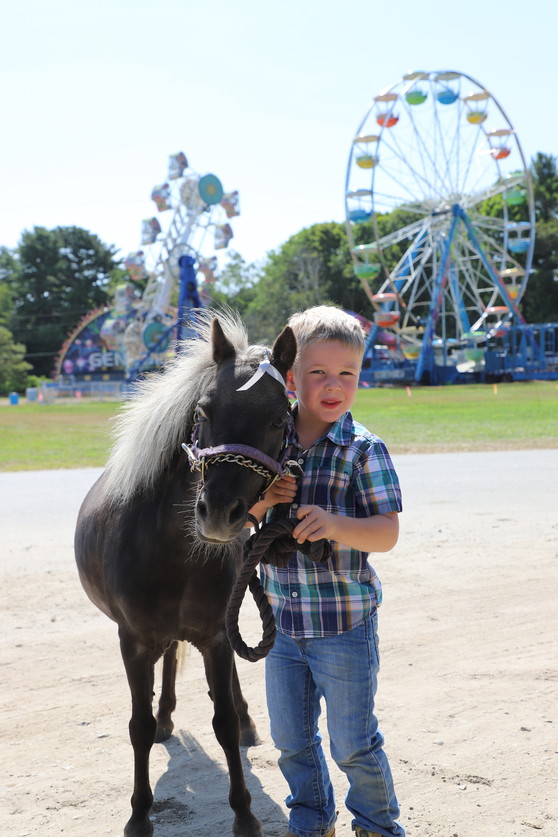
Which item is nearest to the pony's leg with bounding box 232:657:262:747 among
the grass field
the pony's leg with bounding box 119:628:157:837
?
the pony's leg with bounding box 119:628:157:837

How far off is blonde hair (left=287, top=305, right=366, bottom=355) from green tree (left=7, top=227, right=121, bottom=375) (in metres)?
72.6

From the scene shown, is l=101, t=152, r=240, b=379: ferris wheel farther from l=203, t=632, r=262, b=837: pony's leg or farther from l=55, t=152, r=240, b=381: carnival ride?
l=203, t=632, r=262, b=837: pony's leg

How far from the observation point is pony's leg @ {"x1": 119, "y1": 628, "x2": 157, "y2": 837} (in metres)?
2.81

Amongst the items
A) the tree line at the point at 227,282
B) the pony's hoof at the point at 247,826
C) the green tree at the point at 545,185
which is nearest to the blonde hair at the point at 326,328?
the pony's hoof at the point at 247,826

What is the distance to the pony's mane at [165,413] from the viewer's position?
8.43 ft

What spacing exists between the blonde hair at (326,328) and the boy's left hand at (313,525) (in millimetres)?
521

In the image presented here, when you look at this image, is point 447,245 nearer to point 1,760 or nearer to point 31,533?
point 31,533

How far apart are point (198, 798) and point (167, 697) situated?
0.77 m

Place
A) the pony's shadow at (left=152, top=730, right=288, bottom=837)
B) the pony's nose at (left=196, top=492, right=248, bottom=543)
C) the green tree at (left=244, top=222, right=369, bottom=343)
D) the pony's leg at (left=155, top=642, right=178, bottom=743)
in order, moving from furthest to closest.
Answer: the green tree at (left=244, top=222, right=369, bottom=343), the pony's leg at (left=155, top=642, right=178, bottom=743), the pony's shadow at (left=152, top=730, right=288, bottom=837), the pony's nose at (left=196, top=492, right=248, bottom=543)

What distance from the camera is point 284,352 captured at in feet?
7.57

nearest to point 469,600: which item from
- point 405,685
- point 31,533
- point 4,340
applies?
point 405,685

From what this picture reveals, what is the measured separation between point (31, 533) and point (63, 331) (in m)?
67.1

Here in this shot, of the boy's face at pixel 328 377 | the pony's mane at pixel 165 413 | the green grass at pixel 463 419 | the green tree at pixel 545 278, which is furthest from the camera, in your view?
the green tree at pixel 545 278

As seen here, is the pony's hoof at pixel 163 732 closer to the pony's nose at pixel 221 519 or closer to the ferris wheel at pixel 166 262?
the pony's nose at pixel 221 519
